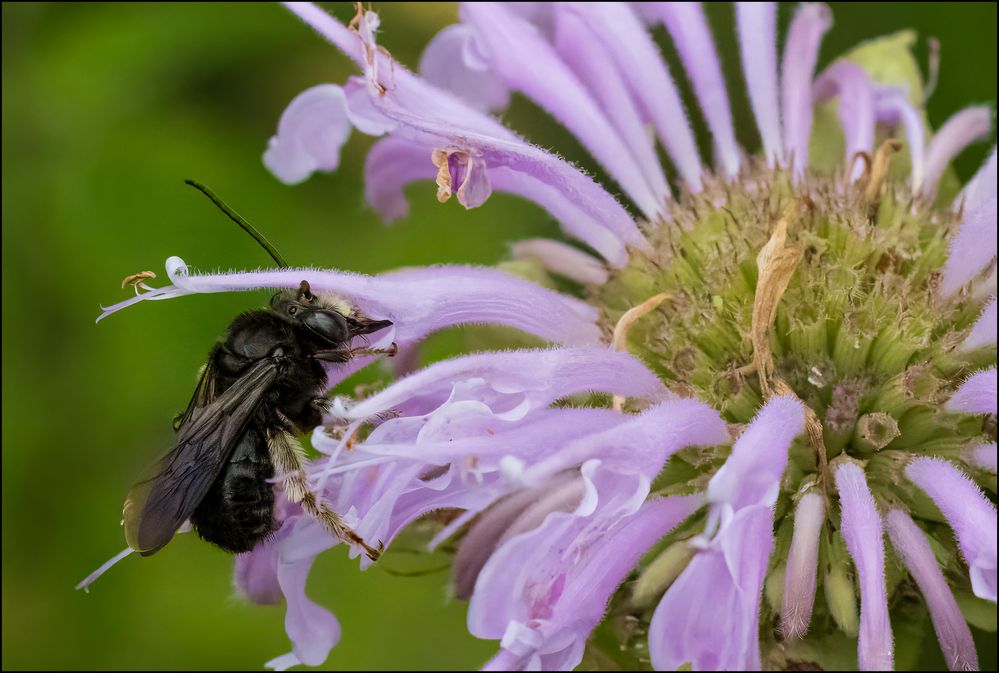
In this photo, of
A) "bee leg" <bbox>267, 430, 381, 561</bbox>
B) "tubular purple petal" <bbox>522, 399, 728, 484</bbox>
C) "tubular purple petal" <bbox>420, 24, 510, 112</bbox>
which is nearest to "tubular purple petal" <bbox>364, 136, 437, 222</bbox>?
"tubular purple petal" <bbox>420, 24, 510, 112</bbox>

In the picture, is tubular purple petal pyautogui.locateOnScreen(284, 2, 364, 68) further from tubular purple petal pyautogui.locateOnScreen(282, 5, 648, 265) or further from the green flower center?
the green flower center

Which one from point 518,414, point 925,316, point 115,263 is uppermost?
point 115,263

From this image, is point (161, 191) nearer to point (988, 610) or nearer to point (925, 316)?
point (925, 316)

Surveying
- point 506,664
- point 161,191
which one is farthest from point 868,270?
point 161,191

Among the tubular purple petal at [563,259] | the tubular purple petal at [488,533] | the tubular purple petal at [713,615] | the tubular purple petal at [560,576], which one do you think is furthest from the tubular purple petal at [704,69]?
the tubular purple petal at [713,615]

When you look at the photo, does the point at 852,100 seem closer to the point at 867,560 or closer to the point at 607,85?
the point at 607,85
